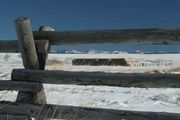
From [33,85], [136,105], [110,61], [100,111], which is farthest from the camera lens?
[110,61]

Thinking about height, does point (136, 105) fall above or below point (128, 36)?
below

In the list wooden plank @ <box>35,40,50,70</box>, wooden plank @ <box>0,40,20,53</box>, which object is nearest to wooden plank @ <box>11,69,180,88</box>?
wooden plank @ <box>35,40,50,70</box>

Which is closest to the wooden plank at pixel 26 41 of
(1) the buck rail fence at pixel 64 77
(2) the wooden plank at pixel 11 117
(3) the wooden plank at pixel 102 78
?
(1) the buck rail fence at pixel 64 77

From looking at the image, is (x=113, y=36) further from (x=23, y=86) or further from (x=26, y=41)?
(x=23, y=86)

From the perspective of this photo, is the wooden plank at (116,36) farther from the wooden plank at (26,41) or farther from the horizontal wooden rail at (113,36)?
the wooden plank at (26,41)

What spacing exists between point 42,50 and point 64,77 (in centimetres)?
56

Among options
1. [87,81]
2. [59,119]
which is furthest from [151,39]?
[59,119]

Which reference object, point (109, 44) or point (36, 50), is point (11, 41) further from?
point (109, 44)

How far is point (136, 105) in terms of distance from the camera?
7.71 metres

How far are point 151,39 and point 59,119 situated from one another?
1.38 meters

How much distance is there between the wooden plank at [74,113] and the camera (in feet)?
15.8

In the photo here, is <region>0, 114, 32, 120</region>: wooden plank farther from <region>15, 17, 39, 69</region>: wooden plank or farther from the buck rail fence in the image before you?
<region>15, 17, 39, 69</region>: wooden plank

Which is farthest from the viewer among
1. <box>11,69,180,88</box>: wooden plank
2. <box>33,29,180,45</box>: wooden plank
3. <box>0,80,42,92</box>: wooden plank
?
<box>0,80,42,92</box>: wooden plank

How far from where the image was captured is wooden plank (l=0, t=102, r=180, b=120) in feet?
15.8
